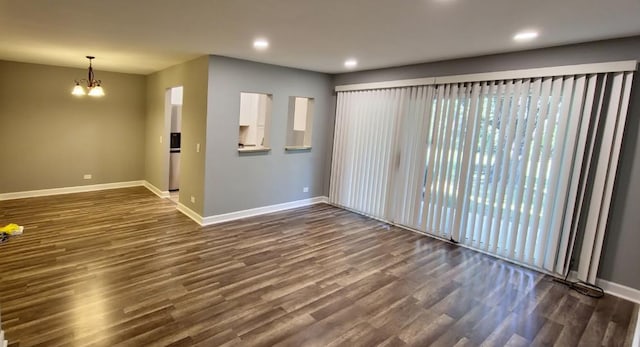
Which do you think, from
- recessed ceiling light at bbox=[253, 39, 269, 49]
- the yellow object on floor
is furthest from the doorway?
recessed ceiling light at bbox=[253, 39, 269, 49]

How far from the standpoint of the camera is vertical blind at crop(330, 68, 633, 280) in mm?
3410

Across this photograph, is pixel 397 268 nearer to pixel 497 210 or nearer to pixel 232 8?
pixel 497 210

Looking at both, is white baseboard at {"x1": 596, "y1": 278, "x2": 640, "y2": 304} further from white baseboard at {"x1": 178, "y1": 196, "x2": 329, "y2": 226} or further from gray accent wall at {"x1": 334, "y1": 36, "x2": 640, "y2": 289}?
white baseboard at {"x1": 178, "y1": 196, "x2": 329, "y2": 226}

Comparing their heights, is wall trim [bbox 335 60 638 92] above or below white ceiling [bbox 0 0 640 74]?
below

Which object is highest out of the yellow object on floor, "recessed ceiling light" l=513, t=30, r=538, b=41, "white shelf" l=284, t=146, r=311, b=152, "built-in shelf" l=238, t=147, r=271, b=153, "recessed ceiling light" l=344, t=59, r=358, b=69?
"recessed ceiling light" l=344, t=59, r=358, b=69

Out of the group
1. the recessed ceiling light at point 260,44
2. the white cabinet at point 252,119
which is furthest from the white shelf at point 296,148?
the recessed ceiling light at point 260,44

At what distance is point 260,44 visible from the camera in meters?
3.96

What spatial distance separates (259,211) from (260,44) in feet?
9.10

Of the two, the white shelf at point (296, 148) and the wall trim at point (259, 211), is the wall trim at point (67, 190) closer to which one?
the wall trim at point (259, 211)

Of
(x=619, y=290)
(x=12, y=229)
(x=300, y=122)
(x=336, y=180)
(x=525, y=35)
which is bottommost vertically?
(x=12, y=229)

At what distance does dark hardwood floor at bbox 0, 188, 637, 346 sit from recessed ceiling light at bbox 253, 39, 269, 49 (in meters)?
2.48

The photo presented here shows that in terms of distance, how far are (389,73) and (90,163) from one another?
6119mm

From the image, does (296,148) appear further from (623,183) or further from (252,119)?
(623,183)

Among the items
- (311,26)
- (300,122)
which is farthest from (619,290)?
(300,122)
